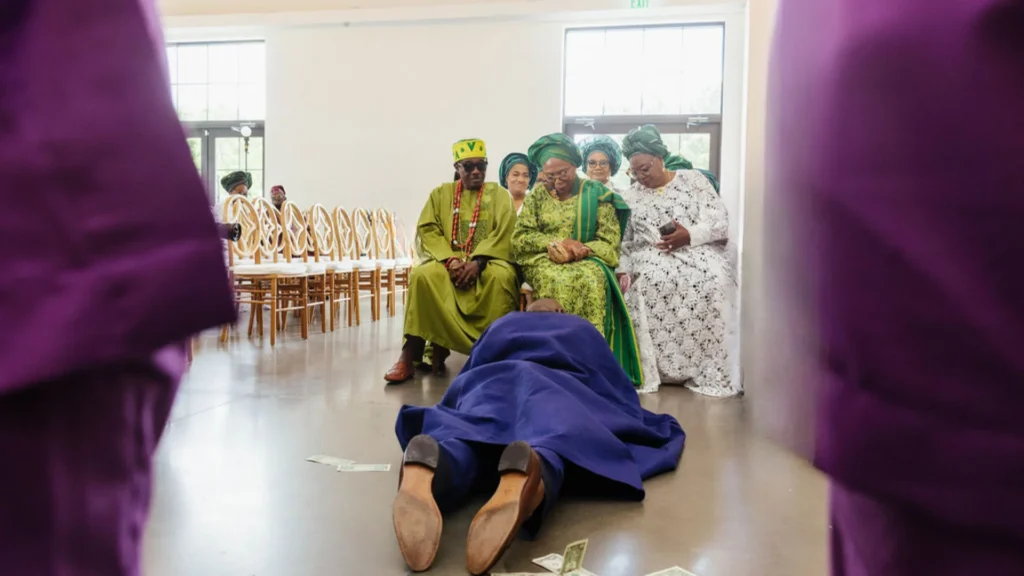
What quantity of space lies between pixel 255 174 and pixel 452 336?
6342 millimetres

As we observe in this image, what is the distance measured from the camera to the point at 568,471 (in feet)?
6.04

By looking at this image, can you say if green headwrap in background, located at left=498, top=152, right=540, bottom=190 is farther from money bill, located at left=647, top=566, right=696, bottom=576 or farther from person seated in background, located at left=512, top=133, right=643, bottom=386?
money bill, located at left=647, top=566, right=696, bottom=576

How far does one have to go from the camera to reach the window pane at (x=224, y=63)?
9.19m

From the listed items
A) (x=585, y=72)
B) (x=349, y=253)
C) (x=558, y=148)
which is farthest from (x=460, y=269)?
(x=585, y=72)

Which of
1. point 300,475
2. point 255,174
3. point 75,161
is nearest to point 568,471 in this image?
Answer: point 300,475

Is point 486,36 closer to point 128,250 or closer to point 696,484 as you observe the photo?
point 696,484

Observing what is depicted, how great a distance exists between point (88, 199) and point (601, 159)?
473cm

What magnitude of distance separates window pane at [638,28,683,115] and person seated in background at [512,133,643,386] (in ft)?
14.8

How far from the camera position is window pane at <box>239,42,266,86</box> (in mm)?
9109

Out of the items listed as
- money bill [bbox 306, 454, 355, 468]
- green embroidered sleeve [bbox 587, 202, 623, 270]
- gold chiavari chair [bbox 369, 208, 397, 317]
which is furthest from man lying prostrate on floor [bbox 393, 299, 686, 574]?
gold chiavari chair [bbox 369, 208, 397, 317]

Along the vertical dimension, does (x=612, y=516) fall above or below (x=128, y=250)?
below

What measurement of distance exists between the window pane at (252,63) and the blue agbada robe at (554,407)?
801 cm

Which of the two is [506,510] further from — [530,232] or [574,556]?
[530,232]

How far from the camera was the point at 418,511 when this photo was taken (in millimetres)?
1456
